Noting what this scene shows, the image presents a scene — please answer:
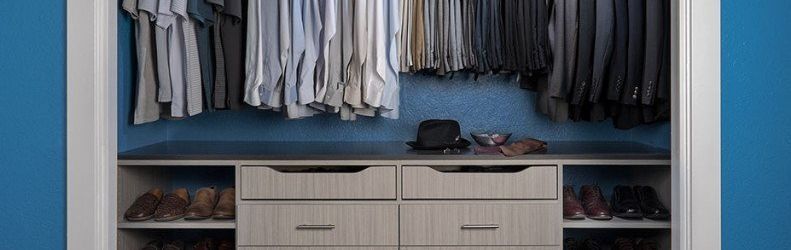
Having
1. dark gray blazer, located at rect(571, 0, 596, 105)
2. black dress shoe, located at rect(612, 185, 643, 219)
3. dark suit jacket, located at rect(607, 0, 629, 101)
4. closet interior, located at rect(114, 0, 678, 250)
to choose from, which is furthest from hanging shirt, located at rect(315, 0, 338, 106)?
black dress shoe, located at rect(612, 185, 643, 219)

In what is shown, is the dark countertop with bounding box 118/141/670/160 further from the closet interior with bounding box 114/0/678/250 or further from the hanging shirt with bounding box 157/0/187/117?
the hanging shirt with bounding box 157/0/187/117

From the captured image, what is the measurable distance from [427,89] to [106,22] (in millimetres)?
1431

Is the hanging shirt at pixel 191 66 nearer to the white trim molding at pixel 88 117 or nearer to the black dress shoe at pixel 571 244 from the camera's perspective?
the white trim molding at pixel 88 117

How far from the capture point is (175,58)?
10.4 ft

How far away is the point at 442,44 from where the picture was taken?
11.3 feet

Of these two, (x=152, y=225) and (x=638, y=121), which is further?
(x=638, y=121)

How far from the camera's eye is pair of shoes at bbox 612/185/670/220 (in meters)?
3.07

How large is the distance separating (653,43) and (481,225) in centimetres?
86
